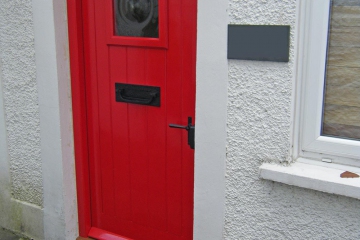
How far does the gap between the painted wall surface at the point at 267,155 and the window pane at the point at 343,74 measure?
21 cm

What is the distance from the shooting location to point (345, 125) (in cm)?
264

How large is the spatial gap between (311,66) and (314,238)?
0.92m

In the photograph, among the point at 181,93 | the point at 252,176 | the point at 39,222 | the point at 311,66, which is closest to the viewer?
the point at 311,66

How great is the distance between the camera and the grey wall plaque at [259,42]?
2576mm

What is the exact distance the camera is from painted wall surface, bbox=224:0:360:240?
8.52 ft

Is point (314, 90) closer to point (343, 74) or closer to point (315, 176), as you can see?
point (343, 74)

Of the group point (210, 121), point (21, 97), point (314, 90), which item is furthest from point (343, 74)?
point (21, 97)

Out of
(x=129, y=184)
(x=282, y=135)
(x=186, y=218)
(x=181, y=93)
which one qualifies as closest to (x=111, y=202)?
(x=129, y=184)

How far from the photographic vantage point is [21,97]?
376 centimetres

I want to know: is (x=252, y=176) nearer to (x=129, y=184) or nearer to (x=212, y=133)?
(x=212, y=133)

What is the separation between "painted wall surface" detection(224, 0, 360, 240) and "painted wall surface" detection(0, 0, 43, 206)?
161 cm

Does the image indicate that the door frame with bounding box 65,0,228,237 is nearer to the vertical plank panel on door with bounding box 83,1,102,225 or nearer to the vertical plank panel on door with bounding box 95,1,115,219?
the vertical plank panel on door with bounding box 95,1,115,219

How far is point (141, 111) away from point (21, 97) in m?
1.02

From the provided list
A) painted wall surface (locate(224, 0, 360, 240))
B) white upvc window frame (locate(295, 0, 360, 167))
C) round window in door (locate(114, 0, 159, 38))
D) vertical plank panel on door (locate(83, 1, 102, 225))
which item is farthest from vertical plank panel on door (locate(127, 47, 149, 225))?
white upvc window frame (locate(295, 0, 360, 167))
